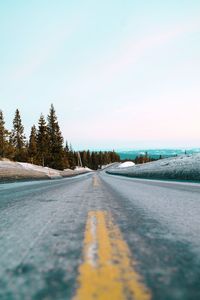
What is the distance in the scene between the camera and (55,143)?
68625 millimetres

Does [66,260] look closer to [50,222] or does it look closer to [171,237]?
[171,237]

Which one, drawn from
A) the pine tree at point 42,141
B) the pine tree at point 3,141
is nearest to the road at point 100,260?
the pine tree at point 3,141

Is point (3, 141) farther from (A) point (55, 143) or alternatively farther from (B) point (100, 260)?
(B) point (100, 260)

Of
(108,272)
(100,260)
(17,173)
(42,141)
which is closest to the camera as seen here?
(108,272)

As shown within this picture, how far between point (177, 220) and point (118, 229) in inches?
34.9

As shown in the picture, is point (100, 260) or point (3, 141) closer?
point (100, 260)

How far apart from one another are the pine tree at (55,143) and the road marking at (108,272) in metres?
67.0

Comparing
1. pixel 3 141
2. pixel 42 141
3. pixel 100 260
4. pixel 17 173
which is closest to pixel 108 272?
pixel 100 260

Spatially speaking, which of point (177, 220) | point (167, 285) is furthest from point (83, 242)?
point (177, 220)

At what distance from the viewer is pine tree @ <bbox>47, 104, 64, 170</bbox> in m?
68.4

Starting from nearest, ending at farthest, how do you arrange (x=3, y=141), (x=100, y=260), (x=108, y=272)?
(x=108, y=272), (x=100, y=260), (x=3, y=141)

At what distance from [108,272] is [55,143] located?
68.1 meters

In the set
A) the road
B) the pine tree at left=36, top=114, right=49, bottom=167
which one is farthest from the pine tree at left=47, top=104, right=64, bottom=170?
the road

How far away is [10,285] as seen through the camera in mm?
1366
